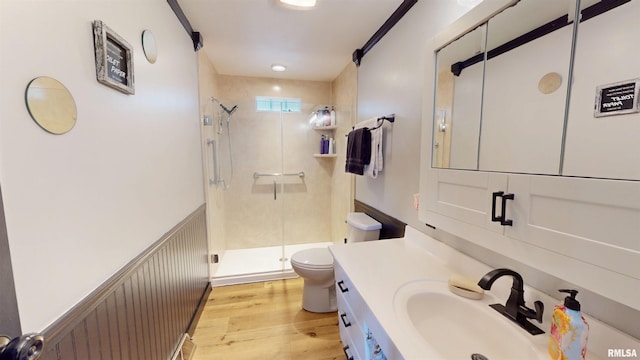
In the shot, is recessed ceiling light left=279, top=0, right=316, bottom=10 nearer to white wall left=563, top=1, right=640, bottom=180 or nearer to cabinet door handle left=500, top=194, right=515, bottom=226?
white wall left=563, top=1, right=640, bottom=180

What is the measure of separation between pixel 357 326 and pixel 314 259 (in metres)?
0.93

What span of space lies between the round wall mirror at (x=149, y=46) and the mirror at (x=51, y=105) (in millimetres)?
633

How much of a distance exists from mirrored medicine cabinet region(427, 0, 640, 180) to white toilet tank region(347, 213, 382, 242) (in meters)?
0.96

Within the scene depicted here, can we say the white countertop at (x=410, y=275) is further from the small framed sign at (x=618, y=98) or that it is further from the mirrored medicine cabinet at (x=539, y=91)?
the small framed sign at (x=618, y=98)

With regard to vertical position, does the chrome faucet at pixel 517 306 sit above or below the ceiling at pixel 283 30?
below

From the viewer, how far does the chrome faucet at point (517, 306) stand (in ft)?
2.68

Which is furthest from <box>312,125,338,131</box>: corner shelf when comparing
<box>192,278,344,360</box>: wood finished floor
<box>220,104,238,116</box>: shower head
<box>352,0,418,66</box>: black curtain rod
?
<box>192,278,344,360</box>: wood finished floor

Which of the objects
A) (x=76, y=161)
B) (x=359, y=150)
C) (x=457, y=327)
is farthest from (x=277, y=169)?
(x=457, y=327)

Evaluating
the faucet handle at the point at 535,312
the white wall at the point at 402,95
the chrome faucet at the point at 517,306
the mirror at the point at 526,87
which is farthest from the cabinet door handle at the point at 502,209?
the white wall at the point at 402,95

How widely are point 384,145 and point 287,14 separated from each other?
3.98 ft

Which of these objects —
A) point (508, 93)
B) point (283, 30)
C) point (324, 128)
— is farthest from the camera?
point (324, 128)

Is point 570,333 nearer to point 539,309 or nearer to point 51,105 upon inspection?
point 539,309

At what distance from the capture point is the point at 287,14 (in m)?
1.78

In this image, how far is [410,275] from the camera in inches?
47.1
